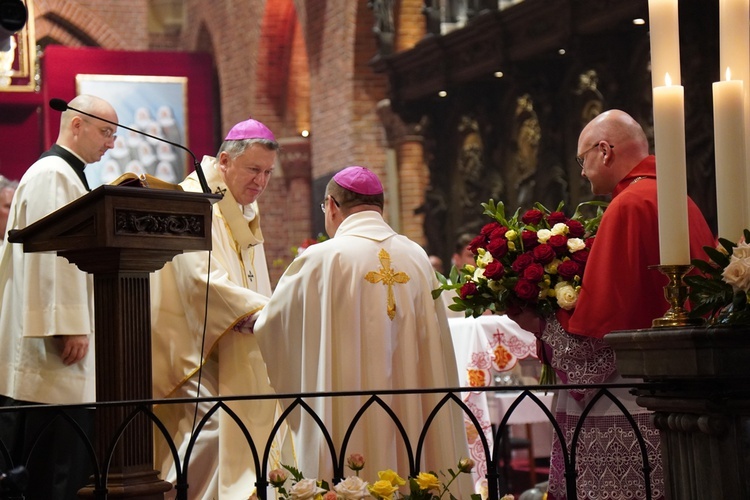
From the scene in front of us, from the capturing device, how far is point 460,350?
719 centimetres

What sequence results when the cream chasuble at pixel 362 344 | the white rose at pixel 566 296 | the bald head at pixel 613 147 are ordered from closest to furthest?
the white rose at pixel 566 296, the bald head at pixel 613 147, the cream chasuble at pixel 362 344

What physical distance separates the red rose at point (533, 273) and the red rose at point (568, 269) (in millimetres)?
69

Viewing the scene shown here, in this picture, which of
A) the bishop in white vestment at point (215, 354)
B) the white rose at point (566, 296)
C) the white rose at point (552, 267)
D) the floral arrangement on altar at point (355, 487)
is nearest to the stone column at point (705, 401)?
→ the floral arrangement on altar at point (355, 487)

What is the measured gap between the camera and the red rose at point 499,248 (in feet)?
14.4

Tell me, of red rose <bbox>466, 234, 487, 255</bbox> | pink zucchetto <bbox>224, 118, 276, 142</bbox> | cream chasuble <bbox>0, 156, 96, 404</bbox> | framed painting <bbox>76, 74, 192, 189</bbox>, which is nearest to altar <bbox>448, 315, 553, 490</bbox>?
pink zucchetto <bbox>224, 118, 276, 142</bbox>

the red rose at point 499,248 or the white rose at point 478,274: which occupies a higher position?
the red rose at point 499,248

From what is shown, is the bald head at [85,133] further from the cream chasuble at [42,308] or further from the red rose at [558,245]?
the red rose at [558,245]

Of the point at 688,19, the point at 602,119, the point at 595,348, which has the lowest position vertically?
the point at 595,348

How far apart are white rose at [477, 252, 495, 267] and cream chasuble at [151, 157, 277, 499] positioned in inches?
50.2

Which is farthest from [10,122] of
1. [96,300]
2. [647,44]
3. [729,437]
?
[729,437]

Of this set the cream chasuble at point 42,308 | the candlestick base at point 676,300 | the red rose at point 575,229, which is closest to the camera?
the candlestick base at point 676,300

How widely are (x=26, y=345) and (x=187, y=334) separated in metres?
0.71

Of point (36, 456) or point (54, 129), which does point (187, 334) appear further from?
point (54, 129)

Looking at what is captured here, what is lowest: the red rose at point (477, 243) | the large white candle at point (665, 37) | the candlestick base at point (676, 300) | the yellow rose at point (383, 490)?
the yellow rose at point (383, 490)
